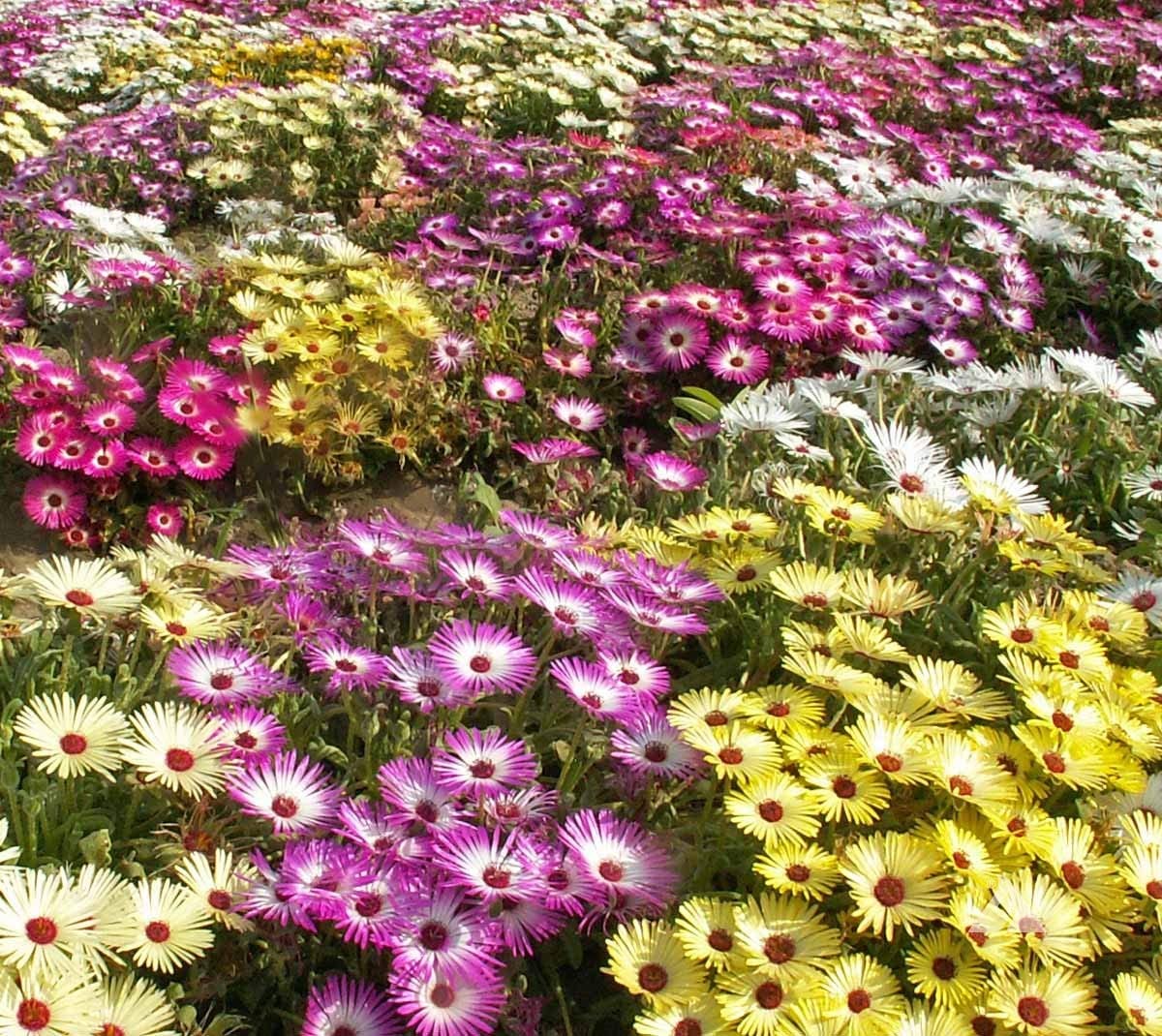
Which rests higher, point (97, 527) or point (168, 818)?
point (168, 818)

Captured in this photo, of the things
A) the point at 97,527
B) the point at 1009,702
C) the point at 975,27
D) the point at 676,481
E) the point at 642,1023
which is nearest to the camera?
the point at 642,1023

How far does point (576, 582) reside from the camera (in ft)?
7.38

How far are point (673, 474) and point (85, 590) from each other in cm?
133

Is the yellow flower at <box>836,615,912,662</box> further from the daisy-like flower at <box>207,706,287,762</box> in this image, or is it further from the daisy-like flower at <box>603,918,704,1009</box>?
the daisy-like flower at <box>207,706,287,762</box>

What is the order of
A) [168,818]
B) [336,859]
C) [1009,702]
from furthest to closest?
[1009,702] < [168,818] < [336,859]

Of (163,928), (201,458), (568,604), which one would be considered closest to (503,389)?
(201,458)

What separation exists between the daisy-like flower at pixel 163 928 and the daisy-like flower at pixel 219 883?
2 cm

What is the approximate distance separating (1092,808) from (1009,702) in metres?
0.24

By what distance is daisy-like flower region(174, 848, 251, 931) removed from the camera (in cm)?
167

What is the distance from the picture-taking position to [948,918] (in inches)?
63.4

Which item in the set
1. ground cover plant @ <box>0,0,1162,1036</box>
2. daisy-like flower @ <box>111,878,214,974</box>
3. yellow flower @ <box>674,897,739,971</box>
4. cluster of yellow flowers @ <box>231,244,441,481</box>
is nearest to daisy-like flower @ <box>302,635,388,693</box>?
ground cover plant @ <box>0,0,1162,1036</box>

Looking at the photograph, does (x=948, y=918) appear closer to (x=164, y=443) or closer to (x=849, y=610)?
(x=849, y=610)

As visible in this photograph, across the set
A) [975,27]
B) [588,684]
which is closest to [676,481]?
[588,684]

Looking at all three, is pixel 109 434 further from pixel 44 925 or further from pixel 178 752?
pixel 44 925
